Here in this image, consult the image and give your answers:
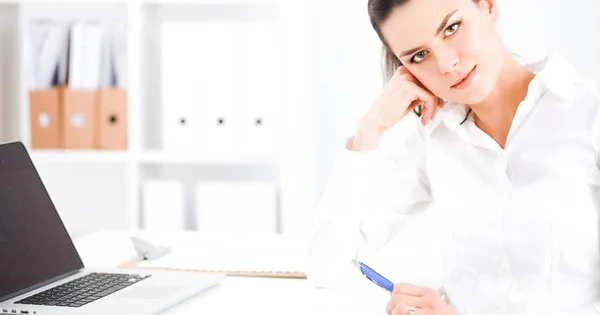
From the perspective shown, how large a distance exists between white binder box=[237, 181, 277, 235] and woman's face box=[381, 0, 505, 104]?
1714 mm

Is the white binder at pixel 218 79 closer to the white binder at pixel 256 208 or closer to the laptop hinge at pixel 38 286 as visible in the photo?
Result: the white binder at pixel 256 208

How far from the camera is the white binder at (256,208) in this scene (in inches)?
122

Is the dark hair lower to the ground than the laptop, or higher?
higher

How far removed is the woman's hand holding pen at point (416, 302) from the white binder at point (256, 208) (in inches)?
73.7

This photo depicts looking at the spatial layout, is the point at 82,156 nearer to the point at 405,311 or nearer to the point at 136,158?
the point at 136,158

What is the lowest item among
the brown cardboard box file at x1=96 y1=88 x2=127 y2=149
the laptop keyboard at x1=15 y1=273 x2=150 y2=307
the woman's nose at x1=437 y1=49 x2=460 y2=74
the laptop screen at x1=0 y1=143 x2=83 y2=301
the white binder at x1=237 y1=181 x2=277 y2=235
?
the white binder at x1=237 y1=181 x2=277 y2=235

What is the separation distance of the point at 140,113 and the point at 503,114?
1.99m

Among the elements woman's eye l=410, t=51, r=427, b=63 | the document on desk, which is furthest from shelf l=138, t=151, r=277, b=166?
woman's eye l=410, t=51, r=427, b=63

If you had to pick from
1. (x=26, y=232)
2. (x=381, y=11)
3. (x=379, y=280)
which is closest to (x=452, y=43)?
(x=381, y=11)

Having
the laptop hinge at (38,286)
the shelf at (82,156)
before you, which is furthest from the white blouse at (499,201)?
the shelf at (82,156)

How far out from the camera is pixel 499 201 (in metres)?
1.43

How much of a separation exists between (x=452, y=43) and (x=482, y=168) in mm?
237

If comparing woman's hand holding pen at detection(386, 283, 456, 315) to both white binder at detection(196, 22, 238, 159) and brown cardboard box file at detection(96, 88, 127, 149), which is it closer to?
white binder at detection(196, 22, 238, 159)

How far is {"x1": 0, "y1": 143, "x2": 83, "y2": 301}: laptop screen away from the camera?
1355 millimetres
